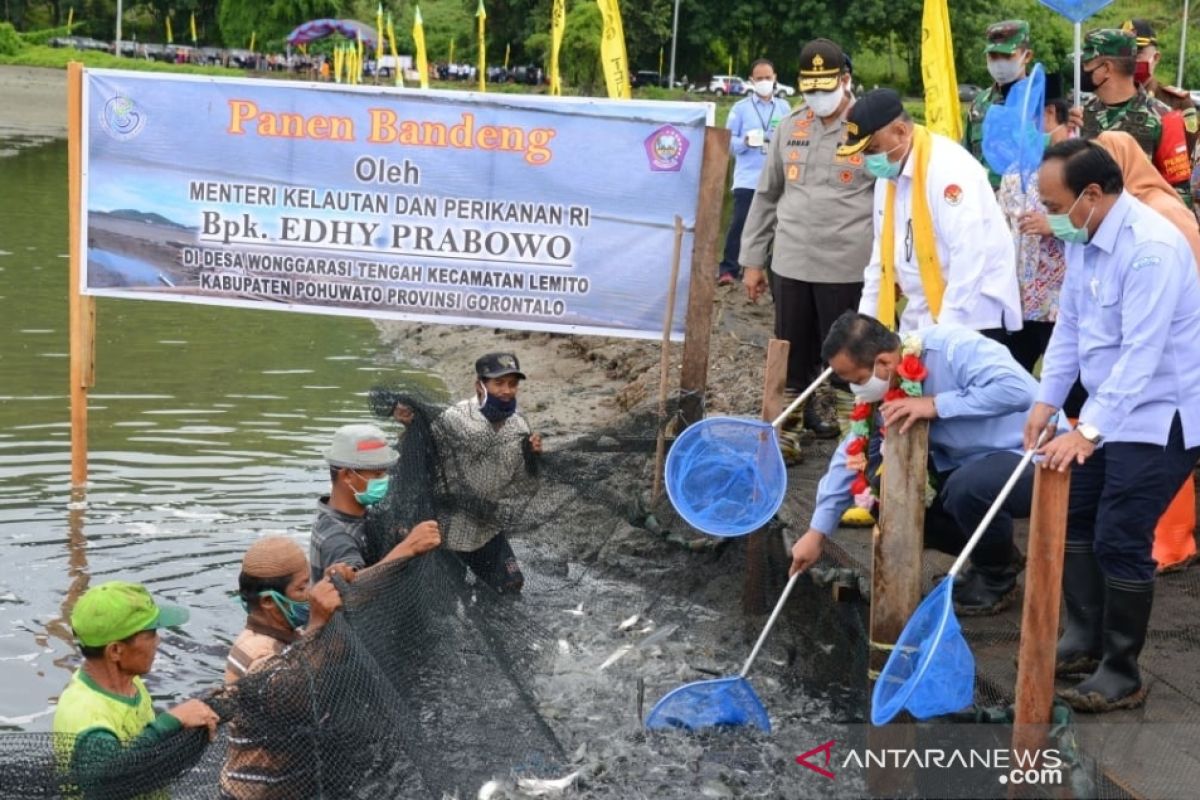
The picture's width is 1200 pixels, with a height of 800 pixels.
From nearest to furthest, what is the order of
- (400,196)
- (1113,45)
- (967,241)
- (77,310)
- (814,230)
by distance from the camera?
1. (967,241)
2. (1113,45)
3. (814,230)
4. (400,196)
5. (77,310)

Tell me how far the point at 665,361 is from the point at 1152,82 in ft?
10.2

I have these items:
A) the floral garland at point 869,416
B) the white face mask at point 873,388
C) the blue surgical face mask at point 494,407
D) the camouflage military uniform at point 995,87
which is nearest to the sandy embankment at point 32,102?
the blue surgical face mask at point 494,407

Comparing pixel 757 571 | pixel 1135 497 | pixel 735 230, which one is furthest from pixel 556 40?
pixel 1135 497

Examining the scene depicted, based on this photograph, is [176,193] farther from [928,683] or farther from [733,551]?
[928,683]

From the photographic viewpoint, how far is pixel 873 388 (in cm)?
619

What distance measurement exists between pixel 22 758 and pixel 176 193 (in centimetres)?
522

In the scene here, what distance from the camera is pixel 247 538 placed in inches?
388

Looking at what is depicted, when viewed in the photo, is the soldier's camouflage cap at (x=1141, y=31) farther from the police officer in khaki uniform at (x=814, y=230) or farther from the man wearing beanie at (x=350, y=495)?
the man wearing beanie at (x=350, y=495)

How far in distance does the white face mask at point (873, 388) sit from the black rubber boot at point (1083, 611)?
90 cm

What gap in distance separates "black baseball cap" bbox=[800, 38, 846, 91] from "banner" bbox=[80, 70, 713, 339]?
2.60ft

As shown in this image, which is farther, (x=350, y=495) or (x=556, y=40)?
(x=556, y=40)

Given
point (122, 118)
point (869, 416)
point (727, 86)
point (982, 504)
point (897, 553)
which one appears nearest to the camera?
point (897, 553)

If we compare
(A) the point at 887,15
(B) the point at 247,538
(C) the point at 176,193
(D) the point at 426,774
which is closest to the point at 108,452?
(B) the point at 247,538

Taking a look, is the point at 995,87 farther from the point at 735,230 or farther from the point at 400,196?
the point at 735,230
